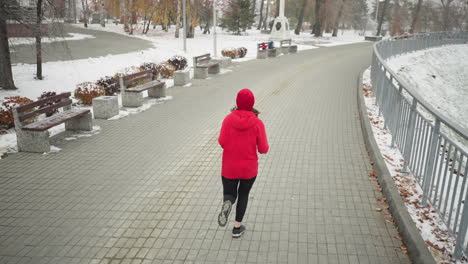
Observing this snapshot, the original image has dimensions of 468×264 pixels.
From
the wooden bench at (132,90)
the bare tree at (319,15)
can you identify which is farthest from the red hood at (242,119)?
the bare tree at (319,15)

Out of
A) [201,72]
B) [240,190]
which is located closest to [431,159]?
[240,190]

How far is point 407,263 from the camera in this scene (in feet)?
14.5

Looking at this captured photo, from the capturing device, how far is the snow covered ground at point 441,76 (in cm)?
2414

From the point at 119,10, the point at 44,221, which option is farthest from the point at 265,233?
the point at 119,10

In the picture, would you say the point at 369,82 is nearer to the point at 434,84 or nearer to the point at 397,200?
the point at 397,200

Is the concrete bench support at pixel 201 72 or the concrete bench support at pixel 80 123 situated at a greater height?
the concrete bench support at pixel 201 72

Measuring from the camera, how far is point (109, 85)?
13.5m

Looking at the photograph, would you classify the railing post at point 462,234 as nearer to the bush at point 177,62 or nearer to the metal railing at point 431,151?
the metal railing at point 431,151

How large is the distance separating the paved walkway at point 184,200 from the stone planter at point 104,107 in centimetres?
51

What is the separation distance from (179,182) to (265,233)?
2165mm

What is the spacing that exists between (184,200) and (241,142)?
1.92m

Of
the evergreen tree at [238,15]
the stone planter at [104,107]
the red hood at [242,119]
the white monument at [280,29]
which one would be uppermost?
the evergreen tree at [238,15]

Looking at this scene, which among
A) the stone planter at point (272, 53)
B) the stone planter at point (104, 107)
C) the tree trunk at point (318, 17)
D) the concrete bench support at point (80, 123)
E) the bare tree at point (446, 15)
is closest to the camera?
the concrete bench support at point (80, 123)

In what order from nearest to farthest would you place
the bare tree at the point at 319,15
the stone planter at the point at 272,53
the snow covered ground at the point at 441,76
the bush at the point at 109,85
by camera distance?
the bush at the point at 109,85
the snow covered ground at the point at 441,76
the stone planter at the point at 272,53
the bare tree at the point at 319,15
